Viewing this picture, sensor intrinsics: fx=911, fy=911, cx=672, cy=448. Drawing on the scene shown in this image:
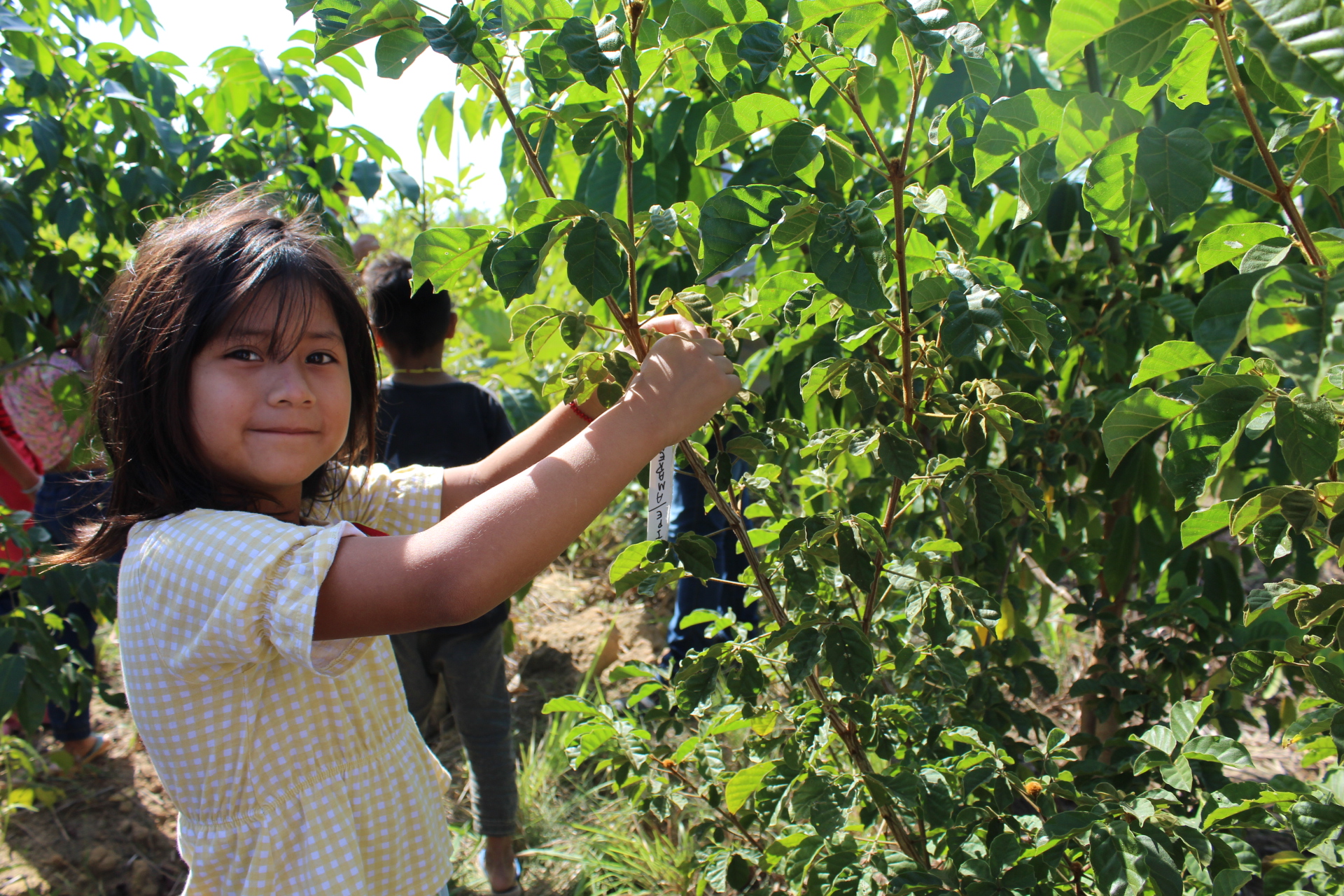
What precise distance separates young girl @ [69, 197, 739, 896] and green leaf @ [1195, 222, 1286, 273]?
45cm

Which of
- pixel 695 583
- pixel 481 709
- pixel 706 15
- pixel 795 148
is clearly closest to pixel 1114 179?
pixel 795 148

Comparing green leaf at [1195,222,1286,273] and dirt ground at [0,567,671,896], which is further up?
green leaf at [1195,222,1286,273]

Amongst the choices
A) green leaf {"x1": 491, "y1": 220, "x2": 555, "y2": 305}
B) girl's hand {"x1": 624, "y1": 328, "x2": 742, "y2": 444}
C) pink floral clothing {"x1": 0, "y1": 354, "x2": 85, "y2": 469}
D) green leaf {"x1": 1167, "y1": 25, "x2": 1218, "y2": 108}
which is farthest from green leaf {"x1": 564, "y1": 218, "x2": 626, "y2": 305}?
pink floral clothing {"x1": 0, "y1": 354, "x2": 85, "y2": 469}

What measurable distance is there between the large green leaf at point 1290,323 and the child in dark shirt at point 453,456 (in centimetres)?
204

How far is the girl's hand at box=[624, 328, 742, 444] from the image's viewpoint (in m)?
0.92

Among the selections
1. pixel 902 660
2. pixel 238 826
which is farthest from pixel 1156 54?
pixel 238 826

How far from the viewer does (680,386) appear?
927 mm

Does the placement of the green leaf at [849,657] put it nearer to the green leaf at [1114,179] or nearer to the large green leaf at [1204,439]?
the large green leaf at [1204,439]

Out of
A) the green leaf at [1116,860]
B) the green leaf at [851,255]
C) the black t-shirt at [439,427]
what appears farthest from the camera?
the black t-shirt at [439,427]

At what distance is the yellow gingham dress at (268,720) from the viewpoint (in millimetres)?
908

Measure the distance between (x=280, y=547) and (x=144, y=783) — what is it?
96.6 inches

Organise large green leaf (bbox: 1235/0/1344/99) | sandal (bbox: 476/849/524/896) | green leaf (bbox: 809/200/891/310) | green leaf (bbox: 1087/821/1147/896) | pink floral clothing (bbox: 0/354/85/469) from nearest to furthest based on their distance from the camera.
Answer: large green leaf (bbox: 1235/0/1344/99) < green leaf (bbox: 809/200/891/310) < green leaf (bbox: 1087/821/1147/896) < sandal (bbox: 476/849/524/896) < pink floral clothing (bbox: 0/354/85/469)

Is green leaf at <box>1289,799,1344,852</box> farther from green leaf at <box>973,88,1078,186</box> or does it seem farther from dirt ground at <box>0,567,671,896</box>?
dirt ground at <box>0,567,671,896</box>

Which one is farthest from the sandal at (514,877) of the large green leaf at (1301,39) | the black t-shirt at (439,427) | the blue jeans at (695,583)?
the large green leaf at (1301,39)
